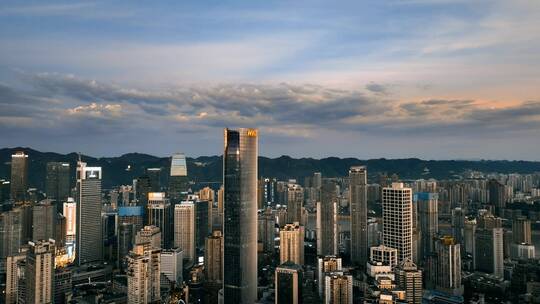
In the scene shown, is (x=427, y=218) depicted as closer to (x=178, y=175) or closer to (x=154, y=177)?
(x=178, y=175)

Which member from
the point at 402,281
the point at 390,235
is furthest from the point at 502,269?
the point at 402,281

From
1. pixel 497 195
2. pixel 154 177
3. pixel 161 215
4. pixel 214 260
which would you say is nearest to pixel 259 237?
pixel 214 260

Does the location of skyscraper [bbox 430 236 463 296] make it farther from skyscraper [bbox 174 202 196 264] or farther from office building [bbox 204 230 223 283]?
skyscraper [bbox 174 202 196 264]

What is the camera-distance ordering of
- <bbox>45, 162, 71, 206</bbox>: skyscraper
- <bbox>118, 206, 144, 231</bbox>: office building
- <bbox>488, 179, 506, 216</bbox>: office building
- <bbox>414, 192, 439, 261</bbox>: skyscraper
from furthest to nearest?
<bbox>118, 206, 144, 231</bbox>: office building < <bbox>488, 179, 506, 216</bbox>: office building < <bbox>45, 162, 71, 206</bbox>: skyscraper < <bbox>414, 192, 439, 261</bbox>: skyscraper

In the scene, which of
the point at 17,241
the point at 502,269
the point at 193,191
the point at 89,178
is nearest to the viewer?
the point at 502,269

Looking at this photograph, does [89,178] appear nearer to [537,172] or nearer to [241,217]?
[241,217]

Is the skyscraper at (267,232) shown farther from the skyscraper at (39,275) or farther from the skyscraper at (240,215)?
the skyscraper at (39,275)

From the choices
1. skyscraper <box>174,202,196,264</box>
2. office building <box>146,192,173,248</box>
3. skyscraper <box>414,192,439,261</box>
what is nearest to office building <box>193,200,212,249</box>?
skyscraper <box>174,202,196,264</box>
